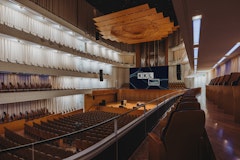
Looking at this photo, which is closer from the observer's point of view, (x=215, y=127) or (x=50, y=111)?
(x=215, y=127)

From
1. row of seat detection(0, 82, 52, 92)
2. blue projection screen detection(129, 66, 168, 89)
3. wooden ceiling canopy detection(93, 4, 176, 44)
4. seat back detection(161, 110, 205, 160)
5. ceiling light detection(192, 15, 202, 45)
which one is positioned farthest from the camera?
blue projection screen detection(129, 66, 168, 89)

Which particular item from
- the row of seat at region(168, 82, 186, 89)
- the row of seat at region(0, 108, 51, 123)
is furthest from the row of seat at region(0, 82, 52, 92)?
the row of seat at region(168, 82, 186, 89)

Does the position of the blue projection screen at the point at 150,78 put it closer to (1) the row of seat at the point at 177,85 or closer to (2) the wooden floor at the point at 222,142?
(1) the row of seat at the point at 177,85

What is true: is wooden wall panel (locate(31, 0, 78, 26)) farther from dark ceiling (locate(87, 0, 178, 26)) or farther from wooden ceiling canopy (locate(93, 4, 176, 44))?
dark ceiling (locate(87, 0, 178, 26))

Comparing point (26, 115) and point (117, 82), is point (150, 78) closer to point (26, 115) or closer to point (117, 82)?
point (117, 82)

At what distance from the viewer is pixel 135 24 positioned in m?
10.5

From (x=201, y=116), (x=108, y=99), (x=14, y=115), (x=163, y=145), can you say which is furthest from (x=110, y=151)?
(x=108, y=99)

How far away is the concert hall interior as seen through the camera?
1.68 m

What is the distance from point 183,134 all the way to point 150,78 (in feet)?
39.9

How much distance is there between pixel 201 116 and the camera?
145cm

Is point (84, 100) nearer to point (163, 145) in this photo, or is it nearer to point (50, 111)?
point (50, 111)

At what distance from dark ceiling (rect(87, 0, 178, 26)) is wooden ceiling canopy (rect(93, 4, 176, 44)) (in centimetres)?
141

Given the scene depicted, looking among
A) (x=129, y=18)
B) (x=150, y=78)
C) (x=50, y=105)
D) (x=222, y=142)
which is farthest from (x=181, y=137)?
(x=150, y=78)

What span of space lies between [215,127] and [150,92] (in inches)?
438
